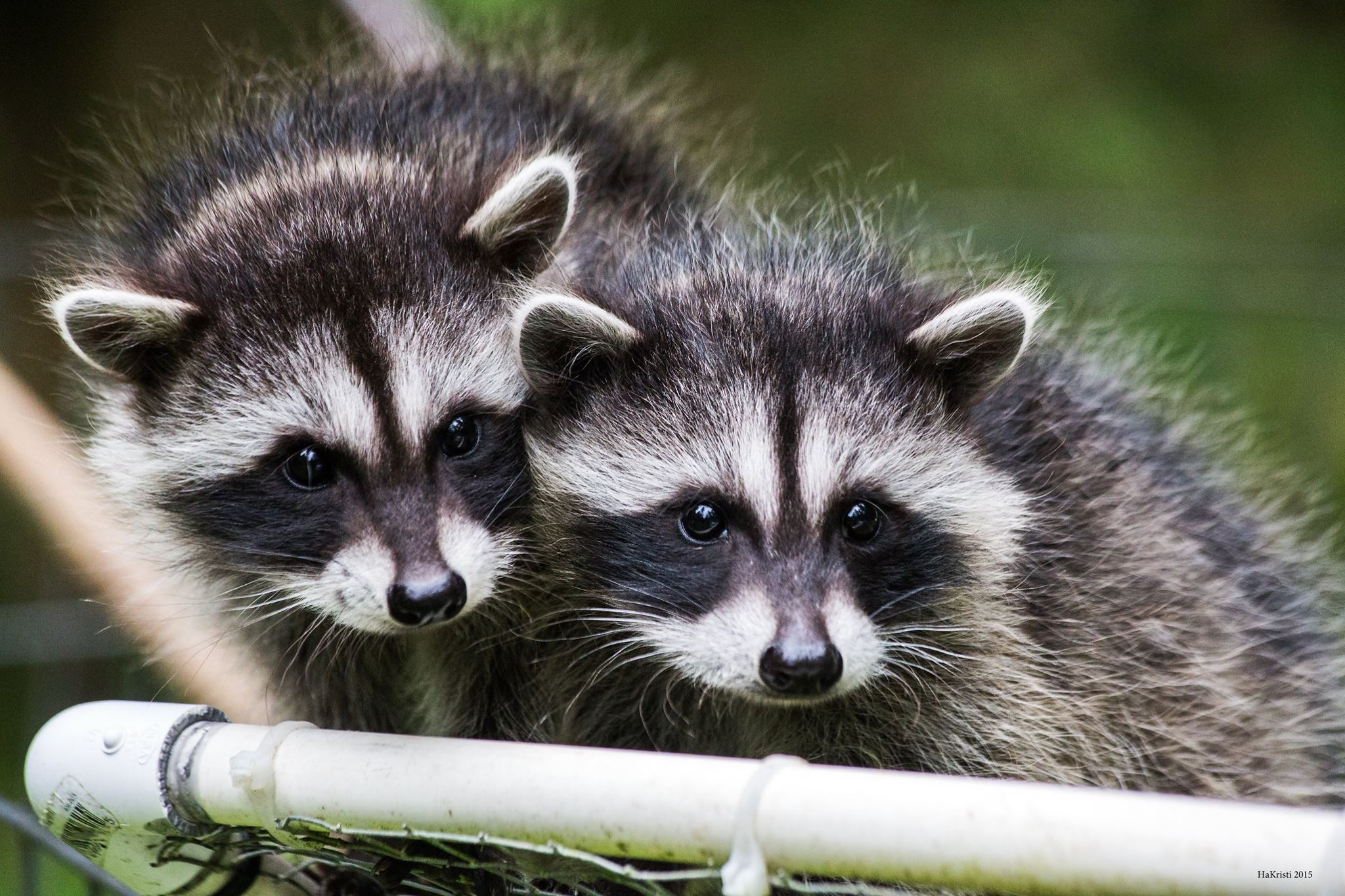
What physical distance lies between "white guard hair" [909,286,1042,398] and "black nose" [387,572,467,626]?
97 centimetres

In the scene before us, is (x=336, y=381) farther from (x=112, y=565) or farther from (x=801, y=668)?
(x=112, y=565)

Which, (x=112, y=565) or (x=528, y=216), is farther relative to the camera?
(x=112, y=565)

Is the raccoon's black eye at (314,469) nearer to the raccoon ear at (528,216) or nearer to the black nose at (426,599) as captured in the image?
the black nose at (426,599)

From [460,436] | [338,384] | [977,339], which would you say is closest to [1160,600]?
[977,339]

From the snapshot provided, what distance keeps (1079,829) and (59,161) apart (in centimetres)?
650

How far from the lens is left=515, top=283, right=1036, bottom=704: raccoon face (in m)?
2.56

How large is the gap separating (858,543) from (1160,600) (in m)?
0.92

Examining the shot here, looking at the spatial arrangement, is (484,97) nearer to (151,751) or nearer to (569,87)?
(569,87)

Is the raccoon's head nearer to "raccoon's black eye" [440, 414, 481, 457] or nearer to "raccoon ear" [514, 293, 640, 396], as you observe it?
"raccoon's black eye" [440, 414, 481, 457]

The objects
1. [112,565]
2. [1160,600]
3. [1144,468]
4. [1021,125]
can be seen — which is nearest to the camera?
[1160,600]

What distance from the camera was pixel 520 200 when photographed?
2861mm

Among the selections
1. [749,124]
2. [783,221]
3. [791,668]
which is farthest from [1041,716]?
[749,124]

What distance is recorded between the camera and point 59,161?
678 cm

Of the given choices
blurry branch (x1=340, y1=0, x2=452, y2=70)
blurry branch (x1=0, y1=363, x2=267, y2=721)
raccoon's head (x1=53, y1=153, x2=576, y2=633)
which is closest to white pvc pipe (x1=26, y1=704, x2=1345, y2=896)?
raccoon's head (x1=53, y1=153, x2=576, y2=633)
